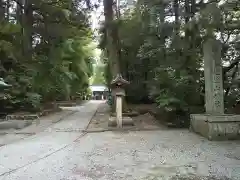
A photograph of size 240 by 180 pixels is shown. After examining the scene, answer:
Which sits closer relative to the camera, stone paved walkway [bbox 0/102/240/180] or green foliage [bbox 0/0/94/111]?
stone paved walkway [bbox 0/102/240/180]

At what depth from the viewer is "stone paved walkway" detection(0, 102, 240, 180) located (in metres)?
5.99

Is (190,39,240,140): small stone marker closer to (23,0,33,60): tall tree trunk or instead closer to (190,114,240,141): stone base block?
(190,114,240,141): stone base block

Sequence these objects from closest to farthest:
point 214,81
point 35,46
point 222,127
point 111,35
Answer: point 222,127 < point 214,81 < point 111,35 < point 35,46

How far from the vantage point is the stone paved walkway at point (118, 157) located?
599cm

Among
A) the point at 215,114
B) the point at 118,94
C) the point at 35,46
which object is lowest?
the point at 215,114

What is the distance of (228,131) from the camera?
10375mm

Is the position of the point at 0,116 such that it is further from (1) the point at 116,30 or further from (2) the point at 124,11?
(2) the point at 124,11

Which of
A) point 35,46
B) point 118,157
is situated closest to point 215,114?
point 118,157

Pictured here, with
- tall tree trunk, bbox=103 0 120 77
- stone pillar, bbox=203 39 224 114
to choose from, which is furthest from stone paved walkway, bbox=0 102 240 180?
tall tree trunk, bbox=103 0 120 77

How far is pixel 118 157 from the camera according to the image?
297 inches

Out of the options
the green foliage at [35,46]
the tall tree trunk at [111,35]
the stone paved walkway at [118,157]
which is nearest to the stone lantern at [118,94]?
the stone paved walkway at [118,157]

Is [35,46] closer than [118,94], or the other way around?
[118,94]

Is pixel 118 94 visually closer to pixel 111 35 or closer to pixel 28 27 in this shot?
pixel 111 35

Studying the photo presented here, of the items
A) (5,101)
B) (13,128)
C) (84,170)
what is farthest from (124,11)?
(84,170)
